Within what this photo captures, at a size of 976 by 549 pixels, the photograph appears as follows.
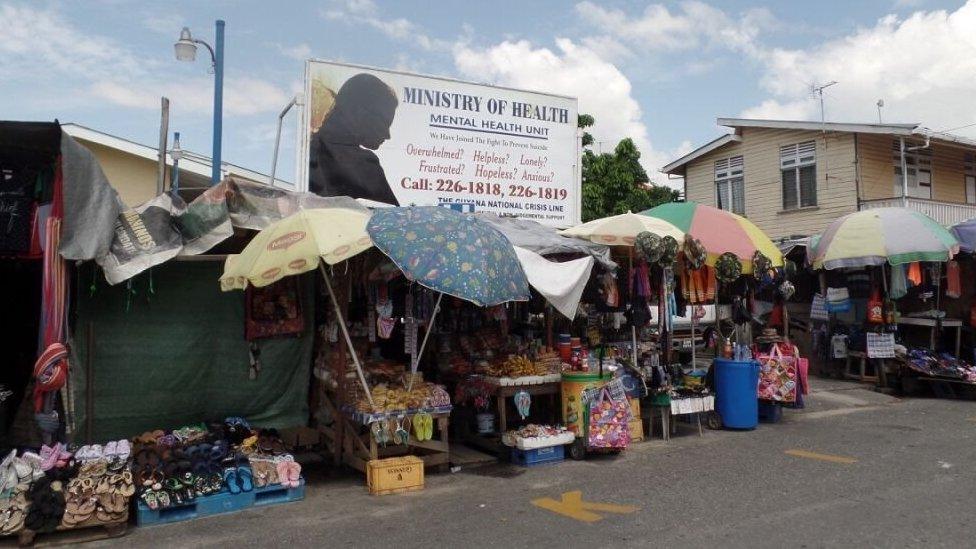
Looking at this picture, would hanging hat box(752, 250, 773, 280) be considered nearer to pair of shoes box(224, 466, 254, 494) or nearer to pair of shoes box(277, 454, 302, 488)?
pair of shoes box(277, 454, 302, 488)

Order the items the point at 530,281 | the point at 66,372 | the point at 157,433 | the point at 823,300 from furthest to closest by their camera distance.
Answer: the point at 823,300 → the point at 530,281 → the point at 157,433 → the point at 66,372

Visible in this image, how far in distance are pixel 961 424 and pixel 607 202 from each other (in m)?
19.6

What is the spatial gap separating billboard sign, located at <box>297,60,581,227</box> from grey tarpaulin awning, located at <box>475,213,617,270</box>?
1.02 m

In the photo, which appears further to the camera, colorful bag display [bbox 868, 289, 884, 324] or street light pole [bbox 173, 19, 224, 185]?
colorful bag display [bbox 868, 289, 884, 324]

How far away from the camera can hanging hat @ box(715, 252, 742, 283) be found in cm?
956

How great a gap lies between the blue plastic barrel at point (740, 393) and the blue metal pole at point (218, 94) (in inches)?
320

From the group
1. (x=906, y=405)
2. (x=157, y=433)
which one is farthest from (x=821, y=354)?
(x=157, y=433)

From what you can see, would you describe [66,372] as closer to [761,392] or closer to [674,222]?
[674,222]

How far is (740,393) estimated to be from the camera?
32.3ft

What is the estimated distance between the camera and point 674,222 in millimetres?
10258

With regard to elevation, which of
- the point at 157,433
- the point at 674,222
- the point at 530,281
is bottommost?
the point at 157,433

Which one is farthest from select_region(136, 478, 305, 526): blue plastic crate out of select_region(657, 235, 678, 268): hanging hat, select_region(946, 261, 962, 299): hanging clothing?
select_region(946, 261, 962, 299): hanging clothing

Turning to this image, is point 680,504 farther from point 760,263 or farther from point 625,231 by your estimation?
point 760,263

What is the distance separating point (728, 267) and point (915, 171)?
15.1 metres
